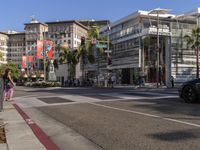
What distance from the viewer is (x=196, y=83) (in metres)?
13.9

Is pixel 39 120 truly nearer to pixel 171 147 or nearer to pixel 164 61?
pixel 171 147

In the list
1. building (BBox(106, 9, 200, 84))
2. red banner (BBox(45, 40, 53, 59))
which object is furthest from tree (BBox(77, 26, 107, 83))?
red banner (BBox(45, 40, 53, 59))

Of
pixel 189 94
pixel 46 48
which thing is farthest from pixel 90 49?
pixel 189 94

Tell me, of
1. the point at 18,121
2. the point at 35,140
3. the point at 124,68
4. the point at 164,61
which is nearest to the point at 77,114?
the point at 18,121

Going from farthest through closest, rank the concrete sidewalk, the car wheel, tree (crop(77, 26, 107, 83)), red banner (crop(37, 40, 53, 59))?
tree (crop(77, 26, 107, 83)) < red banner (crop(37, 40, 53, 59)) < the car wheel < the concrete sidewalk

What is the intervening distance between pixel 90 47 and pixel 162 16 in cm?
1419

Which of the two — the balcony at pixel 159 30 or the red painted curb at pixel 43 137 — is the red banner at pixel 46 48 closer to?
the balcony at pixel 159 30

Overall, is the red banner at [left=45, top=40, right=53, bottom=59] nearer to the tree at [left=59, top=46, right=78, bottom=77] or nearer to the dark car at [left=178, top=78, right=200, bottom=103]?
the tree at [left=59, top=46, right=78, bottom=77]

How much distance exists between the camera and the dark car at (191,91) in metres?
13.9

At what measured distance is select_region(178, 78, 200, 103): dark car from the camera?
45.6ft

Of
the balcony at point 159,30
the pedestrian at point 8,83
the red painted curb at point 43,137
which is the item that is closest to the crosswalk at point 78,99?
the pedestrian at point 8,83

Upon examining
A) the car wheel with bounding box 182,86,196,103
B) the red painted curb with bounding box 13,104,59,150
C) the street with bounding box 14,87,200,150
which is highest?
the car wheel with bounding box 182,86,196,103

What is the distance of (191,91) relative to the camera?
14.1 meters

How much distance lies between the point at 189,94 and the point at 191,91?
0.22 metres
